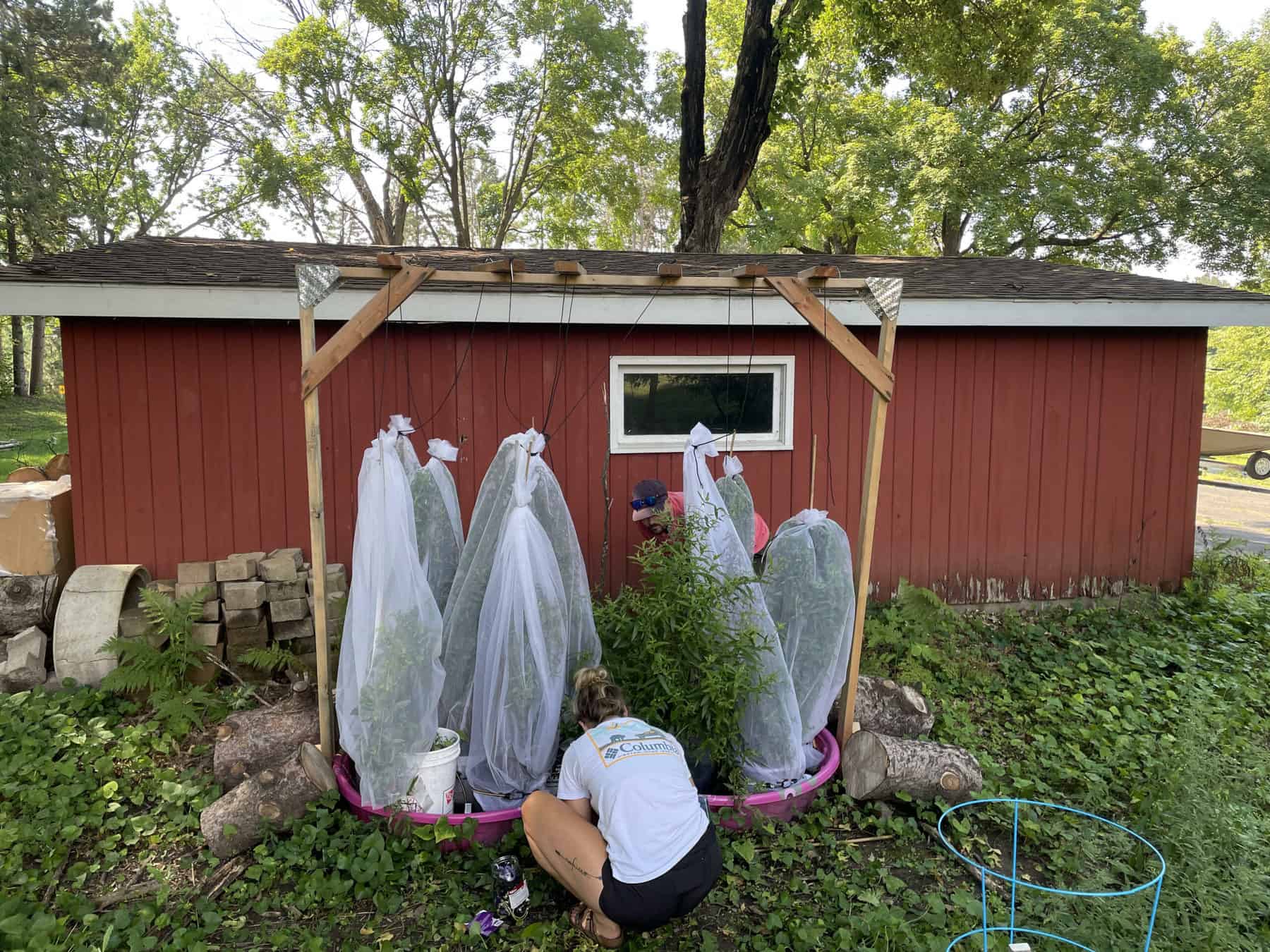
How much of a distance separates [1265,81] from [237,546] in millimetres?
21366

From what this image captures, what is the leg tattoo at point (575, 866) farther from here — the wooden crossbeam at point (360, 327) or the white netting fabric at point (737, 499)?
the wooden crossbeam at point (360, 327)

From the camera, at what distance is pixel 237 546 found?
496 centimetres

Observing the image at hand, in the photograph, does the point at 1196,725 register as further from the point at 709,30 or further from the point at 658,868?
the point at 709,30

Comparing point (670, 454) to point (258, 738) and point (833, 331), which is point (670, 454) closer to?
point (833, 331)

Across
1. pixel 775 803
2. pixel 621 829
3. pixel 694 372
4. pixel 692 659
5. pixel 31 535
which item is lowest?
pixel 775 803

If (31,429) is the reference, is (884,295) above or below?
above

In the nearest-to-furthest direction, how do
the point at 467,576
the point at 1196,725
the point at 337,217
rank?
the point at 467,576 < the point at 1196,725 < the point at 337,217

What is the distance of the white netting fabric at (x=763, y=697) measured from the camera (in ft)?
11.1

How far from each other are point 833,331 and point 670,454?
2.12m

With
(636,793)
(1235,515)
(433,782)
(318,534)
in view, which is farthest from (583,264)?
(1235,515)

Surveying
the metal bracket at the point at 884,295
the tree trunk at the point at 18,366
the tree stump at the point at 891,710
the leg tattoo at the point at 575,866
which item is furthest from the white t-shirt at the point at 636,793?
the tree trunk at the point at 18,366

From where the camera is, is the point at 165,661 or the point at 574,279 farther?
the point at 165,661

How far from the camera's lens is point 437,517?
389 centimetres

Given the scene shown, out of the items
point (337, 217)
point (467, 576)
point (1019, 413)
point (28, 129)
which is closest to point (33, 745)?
point (467, 576)
